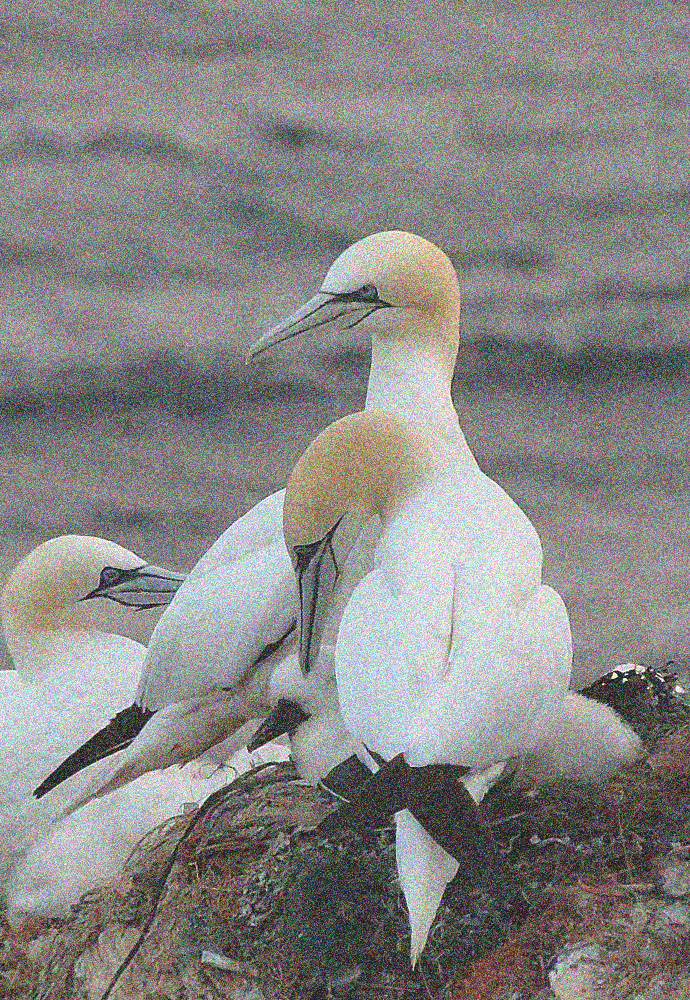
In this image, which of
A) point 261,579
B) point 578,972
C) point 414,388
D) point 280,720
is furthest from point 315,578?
point 578,972

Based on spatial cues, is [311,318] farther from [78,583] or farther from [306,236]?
[306,236]

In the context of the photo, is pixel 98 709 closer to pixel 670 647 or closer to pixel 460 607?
pixel 460 607

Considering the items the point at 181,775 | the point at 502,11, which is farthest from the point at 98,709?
the point at 502,11

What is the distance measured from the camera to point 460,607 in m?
2.90

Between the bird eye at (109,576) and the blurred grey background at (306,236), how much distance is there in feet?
5.41

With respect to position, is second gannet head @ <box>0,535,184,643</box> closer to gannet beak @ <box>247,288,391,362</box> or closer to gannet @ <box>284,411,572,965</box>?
gannet beak @ <box>247,288,391,362</box>

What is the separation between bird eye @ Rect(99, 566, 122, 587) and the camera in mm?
4117

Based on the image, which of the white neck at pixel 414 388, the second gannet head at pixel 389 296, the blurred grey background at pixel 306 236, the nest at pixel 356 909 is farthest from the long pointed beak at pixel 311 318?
the blurred grey background at pixel 306 236

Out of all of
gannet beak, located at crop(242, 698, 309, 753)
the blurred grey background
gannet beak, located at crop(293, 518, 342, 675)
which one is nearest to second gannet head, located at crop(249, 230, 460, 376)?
gannet beak, located at crop(293, 518, 342, 675)

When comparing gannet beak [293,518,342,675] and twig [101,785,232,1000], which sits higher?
gannet beak [293,518,342,675]

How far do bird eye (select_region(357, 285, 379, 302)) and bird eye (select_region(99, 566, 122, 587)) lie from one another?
3.19 ft

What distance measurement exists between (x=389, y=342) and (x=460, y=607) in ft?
2.97

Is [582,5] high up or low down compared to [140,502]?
up

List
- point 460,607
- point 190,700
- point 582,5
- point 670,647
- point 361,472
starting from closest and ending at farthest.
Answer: point 460,607 → point 361,472 → point 190,700 → point 670,647 → point 582,5
